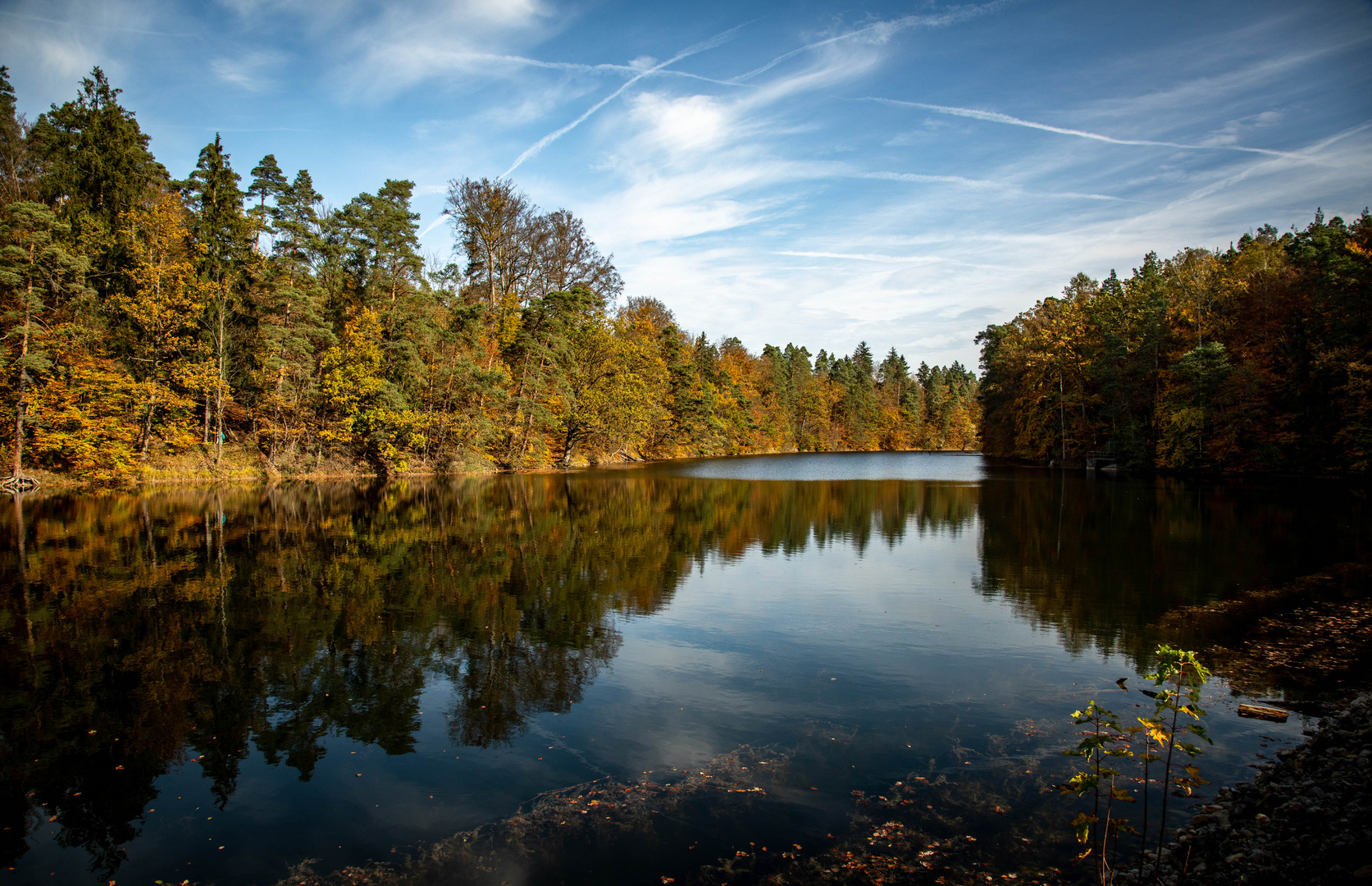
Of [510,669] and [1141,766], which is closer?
[1141,766]

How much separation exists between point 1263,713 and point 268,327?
36777mm

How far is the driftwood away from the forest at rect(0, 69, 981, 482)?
33736 mm

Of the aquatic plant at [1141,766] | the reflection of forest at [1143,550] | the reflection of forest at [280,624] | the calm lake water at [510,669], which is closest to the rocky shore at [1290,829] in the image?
the aquatic plant at [1141,766]

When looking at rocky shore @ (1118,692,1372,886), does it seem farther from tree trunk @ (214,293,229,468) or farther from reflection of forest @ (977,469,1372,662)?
tree trunk @ (214,293,229,468)

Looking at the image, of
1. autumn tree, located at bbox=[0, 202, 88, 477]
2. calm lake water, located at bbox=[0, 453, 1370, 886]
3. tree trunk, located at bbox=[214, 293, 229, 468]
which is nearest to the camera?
calm lake water, located at bbox=[0, 453, 1370, 886]

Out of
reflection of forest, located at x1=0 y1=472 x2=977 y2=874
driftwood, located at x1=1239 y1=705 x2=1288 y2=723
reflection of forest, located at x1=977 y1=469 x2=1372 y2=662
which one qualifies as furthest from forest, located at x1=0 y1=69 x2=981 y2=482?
driftwood, located at x1=1239 y1=705 x2=1288 y2=723

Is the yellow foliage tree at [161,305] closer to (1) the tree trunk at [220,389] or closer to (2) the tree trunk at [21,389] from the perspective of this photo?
(1) the tree trunk at [220,389]

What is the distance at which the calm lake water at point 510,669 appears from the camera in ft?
17.8

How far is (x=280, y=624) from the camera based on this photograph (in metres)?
10.3

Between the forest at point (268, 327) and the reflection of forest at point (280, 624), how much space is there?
244 inches

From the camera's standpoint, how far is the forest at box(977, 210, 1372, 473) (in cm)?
3247

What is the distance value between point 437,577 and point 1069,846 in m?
11.9

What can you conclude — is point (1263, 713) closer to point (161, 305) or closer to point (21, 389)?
point (21, 389)

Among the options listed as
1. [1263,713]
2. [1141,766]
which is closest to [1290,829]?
[1141,766]
